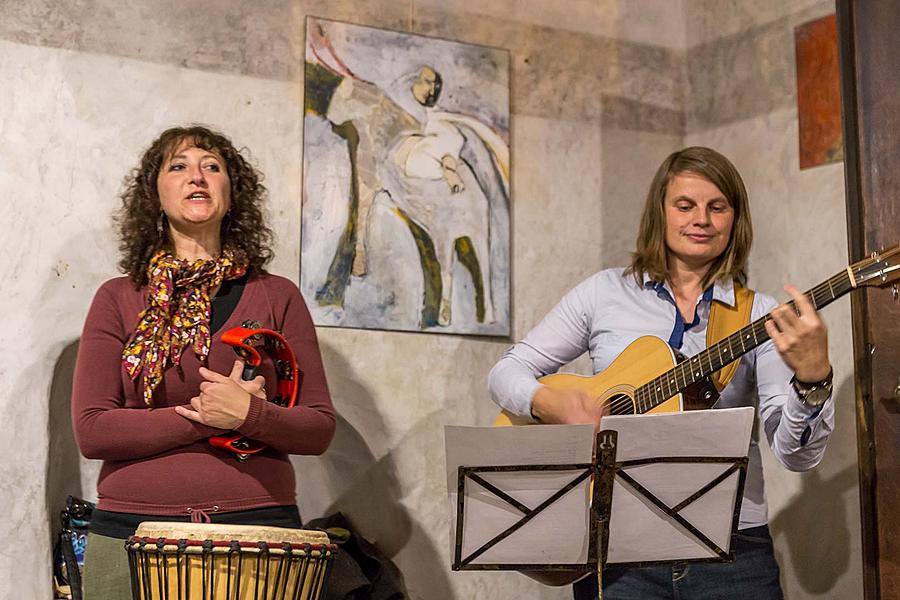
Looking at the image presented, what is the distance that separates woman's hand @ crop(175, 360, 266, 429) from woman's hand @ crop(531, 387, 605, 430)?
2.38ft

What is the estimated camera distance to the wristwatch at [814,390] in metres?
2.47

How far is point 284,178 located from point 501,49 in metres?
1.03

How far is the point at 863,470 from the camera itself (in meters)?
2.89

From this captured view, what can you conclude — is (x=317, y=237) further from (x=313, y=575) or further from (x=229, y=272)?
(x=313, y=575)

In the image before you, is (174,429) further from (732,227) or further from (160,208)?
(732,227)

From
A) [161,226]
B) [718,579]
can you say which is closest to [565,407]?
[718,579]

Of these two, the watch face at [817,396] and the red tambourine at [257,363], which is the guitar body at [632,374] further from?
the red tambourine at [257,363]

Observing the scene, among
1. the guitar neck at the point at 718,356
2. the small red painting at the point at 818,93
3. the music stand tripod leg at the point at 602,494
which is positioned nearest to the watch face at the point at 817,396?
the guitar neck at the point at 718,356

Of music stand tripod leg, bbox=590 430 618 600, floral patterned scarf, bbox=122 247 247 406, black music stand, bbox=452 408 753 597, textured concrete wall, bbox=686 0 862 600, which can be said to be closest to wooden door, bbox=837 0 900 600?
black music stand, bbox=452 408 753 597

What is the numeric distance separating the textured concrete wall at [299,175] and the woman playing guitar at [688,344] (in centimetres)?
94

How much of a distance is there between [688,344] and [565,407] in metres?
0.38

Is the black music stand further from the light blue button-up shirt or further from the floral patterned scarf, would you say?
the floral patterned scarf

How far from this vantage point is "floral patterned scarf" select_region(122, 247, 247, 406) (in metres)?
2.91

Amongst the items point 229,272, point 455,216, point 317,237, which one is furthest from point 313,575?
point 455,216
